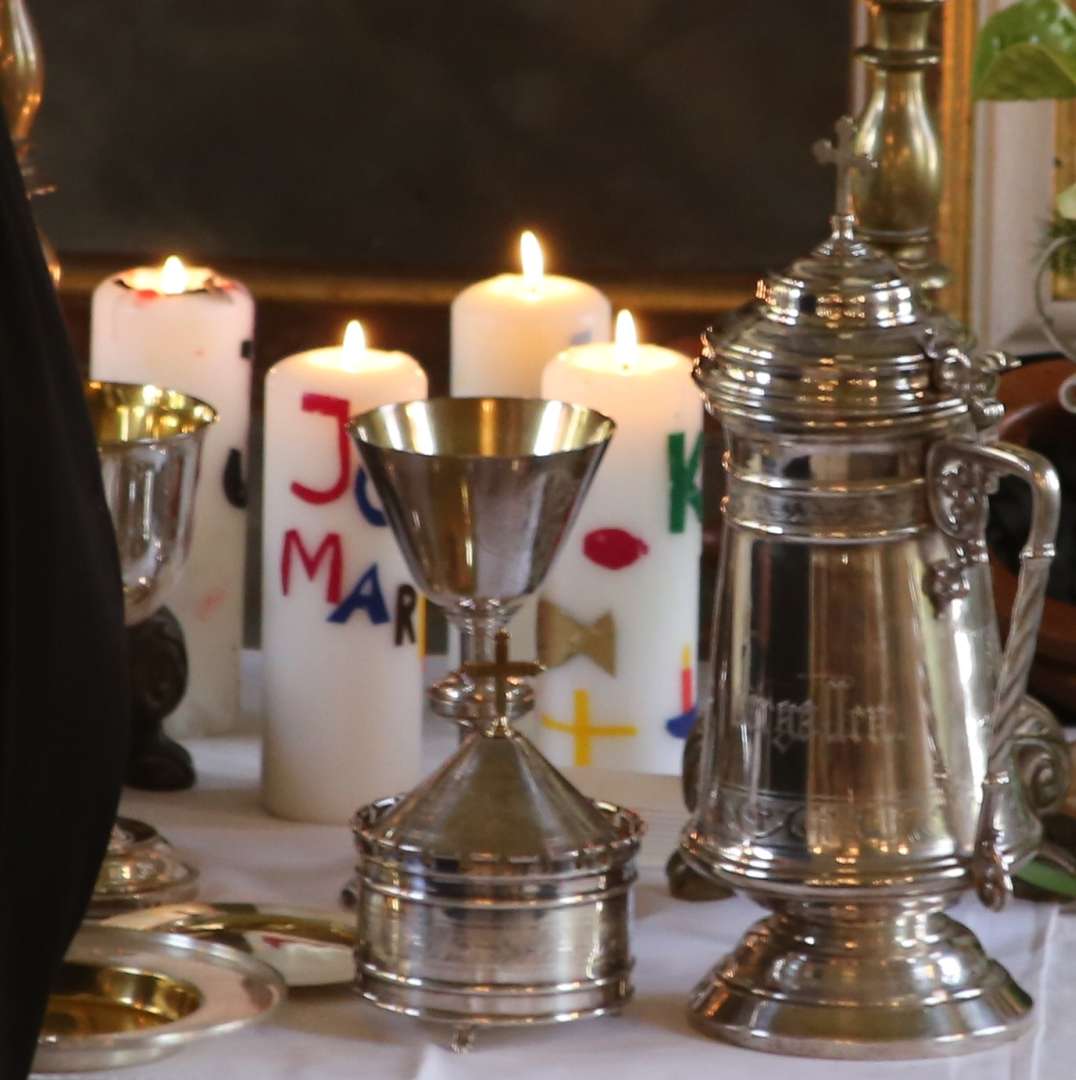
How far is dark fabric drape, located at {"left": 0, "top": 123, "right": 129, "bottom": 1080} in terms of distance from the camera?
552 millimetres

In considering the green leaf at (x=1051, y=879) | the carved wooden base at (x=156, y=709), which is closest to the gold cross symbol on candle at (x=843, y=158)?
the green leaf at (x=1051, y=879)

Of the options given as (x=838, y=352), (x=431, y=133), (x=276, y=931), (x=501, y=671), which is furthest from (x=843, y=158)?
(x=431, y=133)

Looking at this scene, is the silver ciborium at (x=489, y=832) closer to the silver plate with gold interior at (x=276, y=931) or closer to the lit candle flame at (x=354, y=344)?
the silver plate with gold interior at (x=276, y=931)

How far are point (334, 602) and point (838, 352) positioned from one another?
0.24 m

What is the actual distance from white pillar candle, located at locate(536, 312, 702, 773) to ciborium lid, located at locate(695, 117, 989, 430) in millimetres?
141

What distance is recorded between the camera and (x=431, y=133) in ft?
8.07

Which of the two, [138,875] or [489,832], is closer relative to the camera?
[489,832]

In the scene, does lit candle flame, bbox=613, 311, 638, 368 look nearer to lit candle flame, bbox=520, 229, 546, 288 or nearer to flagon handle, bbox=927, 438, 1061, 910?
lit candle flame, bbox=520, 229, 546, 288

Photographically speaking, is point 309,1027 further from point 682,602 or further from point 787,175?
point 787,175

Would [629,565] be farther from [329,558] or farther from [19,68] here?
[19,68]

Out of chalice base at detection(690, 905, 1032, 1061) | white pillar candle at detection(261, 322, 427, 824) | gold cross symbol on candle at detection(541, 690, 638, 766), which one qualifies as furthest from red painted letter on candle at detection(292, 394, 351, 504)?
chalice base at detection(690, 905, 1032, 1061)

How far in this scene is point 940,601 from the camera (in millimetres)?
624

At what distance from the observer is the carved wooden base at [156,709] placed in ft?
2.80

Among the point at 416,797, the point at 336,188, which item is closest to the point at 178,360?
the point at 416,797
